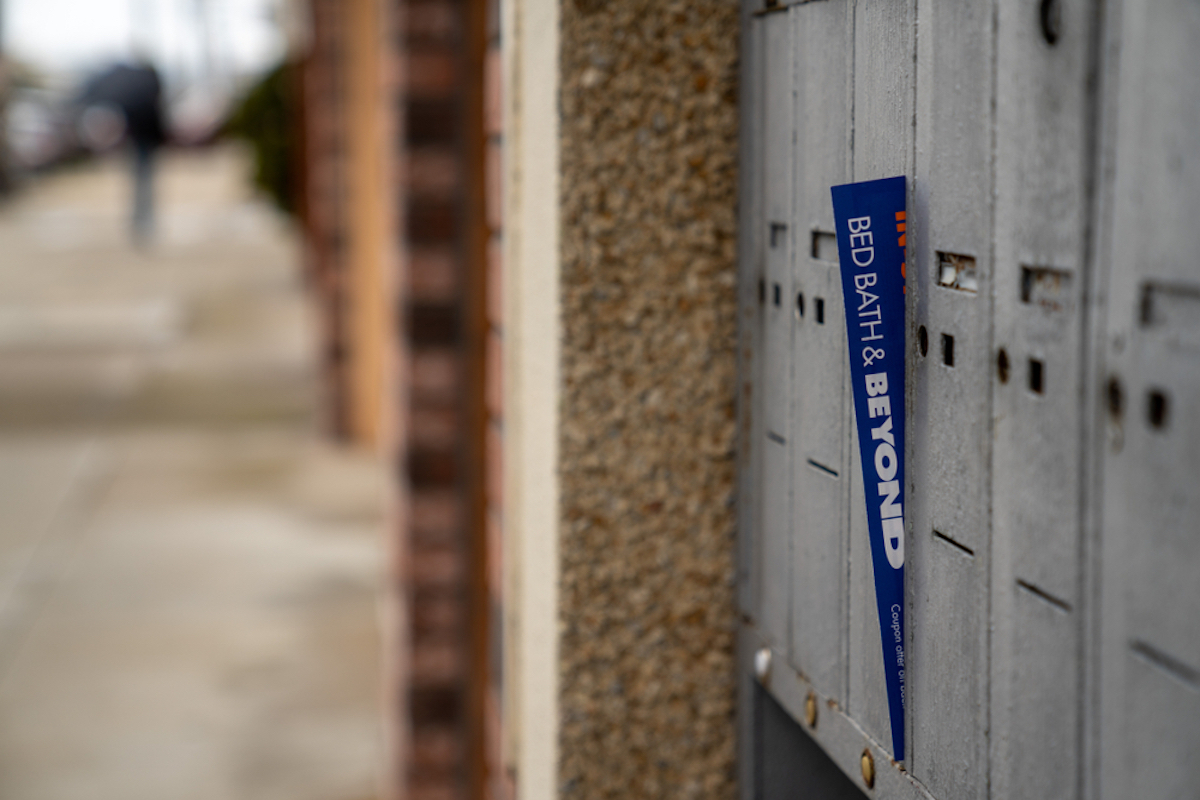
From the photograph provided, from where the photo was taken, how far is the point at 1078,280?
812 millimetres

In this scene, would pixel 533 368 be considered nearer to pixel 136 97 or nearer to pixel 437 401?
pixel 437 401

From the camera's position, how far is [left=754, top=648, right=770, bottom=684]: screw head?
1.37 metres

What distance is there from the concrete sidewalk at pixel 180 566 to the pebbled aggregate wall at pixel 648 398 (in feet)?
9.35

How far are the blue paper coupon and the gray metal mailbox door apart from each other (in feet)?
0.04

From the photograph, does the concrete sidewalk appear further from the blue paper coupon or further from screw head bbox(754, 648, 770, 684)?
the blue paper coupon

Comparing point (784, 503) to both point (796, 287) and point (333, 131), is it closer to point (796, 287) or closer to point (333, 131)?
point (796, 287)

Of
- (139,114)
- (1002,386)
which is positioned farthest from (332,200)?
(139,114)

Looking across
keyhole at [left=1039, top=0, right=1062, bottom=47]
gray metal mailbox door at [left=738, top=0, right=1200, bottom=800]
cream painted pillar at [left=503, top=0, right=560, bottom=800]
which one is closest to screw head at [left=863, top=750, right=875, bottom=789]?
gray metal mailbox door at [left=738, top=0, right=1200, bottom=800]

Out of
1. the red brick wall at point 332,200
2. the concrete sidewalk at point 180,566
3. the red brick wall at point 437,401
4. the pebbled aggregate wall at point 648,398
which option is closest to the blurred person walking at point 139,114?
the concrete sidewalk at point 180,566

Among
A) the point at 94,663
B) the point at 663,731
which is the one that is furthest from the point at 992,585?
the point at 94,663

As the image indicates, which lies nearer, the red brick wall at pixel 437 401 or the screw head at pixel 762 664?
the screw head at pixel 762 664

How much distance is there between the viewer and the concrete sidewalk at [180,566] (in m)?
4.33

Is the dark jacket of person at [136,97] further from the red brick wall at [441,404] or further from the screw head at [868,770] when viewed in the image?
the screw head at [868,770]

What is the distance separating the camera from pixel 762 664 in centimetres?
138
